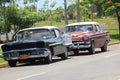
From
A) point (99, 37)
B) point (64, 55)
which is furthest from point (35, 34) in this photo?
point (99, 37)

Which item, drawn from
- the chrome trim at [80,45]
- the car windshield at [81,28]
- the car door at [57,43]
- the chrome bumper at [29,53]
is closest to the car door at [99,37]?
the car windshield at [81,28]

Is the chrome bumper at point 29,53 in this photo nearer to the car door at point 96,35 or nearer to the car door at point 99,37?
the car door at point 96,35

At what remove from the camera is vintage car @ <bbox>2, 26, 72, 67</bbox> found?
20891 millimetres

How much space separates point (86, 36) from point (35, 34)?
15.0 feet

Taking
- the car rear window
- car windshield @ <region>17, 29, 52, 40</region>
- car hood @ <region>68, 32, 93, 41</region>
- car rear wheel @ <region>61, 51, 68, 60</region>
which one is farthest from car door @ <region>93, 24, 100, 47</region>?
car windshield @ <region>17, 29, 52, 40</region>

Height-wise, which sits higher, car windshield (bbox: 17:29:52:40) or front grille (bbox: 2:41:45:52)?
car windshield (bbox: 17:29:52:40)

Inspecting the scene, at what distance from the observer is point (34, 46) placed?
20.9 metres

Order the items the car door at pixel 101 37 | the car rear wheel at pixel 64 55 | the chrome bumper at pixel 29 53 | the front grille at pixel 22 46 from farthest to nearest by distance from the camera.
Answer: the car door at pixel 101 37
the car rear wheel at pixel 64 55
the front grille at pixel 22 46
the chrome bumper at pixel 29 53

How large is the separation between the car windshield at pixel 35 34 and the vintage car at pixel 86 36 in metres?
4.07

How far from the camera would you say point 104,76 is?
14805 mm

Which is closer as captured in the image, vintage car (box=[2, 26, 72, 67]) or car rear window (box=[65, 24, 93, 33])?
vintage car (box=[2, 26, 72, 67])

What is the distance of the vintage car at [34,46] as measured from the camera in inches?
822

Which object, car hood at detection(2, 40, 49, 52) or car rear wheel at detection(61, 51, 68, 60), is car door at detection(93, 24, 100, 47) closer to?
car rear wheel at detection(61, 51, 68, 60)

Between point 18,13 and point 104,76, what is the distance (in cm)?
2269
